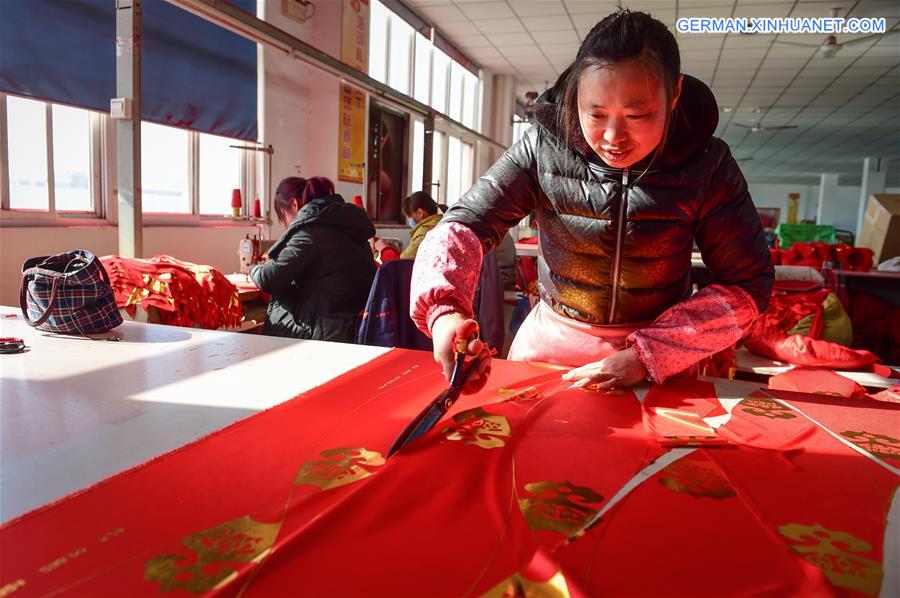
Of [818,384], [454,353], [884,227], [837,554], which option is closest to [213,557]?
[454,353]

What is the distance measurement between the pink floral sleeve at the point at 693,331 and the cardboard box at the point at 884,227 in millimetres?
5210

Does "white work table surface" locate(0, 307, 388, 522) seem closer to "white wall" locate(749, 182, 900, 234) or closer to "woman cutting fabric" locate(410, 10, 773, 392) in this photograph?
"woman cutting fabric" locate(410, 10, 773, 392)

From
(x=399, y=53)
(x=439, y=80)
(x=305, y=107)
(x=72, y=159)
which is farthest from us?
(x=439, y=80)

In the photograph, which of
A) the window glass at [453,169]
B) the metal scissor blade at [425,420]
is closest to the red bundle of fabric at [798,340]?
the metal scissor blade at [425,420]

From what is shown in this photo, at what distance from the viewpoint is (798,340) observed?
2789 mm

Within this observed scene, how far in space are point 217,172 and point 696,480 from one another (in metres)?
4.58

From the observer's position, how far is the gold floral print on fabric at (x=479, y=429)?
0.92 metres

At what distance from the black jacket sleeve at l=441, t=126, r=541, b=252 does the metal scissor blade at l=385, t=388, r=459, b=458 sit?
1.35 ft

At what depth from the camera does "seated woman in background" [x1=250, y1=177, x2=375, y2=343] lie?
2668mm

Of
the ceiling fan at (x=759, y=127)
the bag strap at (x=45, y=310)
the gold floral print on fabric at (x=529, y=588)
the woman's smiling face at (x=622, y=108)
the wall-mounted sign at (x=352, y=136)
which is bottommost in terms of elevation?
the gold floral print on fabric at (x=529, y=588)

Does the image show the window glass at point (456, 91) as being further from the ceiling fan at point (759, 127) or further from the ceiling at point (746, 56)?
the ceiling fan at point (759, 127)

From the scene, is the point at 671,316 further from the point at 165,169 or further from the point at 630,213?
the point at 165,169

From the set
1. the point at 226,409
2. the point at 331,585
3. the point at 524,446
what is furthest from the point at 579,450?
the point at 226,409

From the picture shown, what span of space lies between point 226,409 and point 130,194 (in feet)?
6.67
